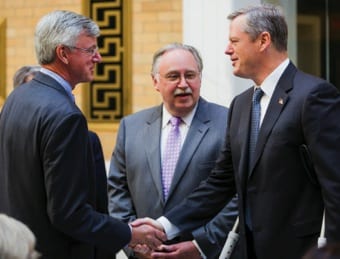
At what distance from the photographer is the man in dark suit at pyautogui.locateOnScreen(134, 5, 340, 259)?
A: 3.84 metres

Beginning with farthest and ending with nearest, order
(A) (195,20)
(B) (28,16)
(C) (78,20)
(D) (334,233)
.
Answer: (B) (28,16), (A) (195,20), (C) (78,20), (D) (334,233)

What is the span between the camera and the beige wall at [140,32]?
24.0 ft

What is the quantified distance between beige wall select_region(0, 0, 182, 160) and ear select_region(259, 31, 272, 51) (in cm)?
313

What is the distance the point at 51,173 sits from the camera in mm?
3908

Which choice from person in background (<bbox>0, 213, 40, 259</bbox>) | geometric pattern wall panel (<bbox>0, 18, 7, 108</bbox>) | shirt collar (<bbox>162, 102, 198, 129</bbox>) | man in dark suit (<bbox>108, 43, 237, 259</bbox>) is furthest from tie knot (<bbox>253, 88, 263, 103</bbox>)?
geometric pattern wall panel (<bbox>0, 18, 7, 108</bbox>)

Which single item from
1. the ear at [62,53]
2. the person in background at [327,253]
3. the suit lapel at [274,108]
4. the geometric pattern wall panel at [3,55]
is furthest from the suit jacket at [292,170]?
the geometric pattern wall panel at [3,55]

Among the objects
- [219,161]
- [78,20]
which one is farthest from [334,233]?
[78,20]

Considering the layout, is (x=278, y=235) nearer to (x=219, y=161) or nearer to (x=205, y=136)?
(x=219, y=161)

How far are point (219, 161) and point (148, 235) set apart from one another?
545mm

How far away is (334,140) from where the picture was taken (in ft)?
12.6

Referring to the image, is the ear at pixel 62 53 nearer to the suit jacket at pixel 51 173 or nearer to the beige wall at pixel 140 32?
the suit jacket at pixel 51 173

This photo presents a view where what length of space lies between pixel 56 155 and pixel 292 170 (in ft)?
3.53

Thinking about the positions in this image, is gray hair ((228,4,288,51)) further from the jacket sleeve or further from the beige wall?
the beige wall

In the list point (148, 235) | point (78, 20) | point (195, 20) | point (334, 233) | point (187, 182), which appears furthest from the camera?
point (195, 20)
